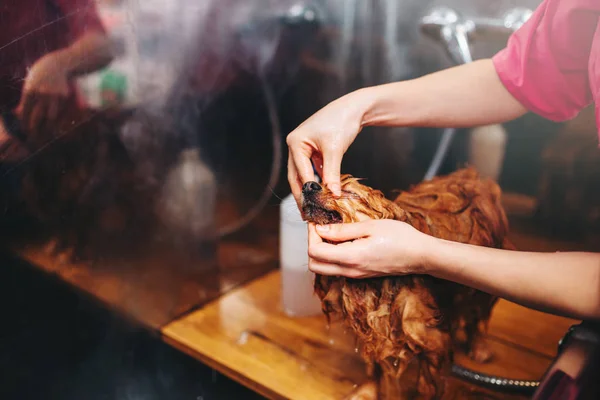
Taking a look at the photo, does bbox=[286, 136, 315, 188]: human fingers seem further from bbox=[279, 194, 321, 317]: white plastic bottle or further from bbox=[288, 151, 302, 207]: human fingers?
bbox=[279, 194, 321, 317]: white plastic bottle

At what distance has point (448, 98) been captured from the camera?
54.5 inches

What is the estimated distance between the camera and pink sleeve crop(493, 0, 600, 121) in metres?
1.10

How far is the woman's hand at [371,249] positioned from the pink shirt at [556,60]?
0.46 m

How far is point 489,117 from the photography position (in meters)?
1.40

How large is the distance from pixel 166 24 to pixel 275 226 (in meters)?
0.89

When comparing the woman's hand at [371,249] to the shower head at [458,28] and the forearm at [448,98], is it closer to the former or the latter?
the forearm at [448,98]

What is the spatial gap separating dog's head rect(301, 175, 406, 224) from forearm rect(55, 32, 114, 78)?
705 millimetres

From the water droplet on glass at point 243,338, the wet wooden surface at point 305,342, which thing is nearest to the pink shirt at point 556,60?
the wet wooden surface at point 305,342

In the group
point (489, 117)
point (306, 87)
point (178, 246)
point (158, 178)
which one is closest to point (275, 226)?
point (178, 246)

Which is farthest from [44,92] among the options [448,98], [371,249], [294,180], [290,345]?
[290,345]

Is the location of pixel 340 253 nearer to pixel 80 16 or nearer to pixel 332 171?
pixel 332 171

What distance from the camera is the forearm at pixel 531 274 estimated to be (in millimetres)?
1021

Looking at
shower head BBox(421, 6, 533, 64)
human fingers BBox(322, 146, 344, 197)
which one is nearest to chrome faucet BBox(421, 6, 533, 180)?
shower head BBox(421, 6, 533, 64)

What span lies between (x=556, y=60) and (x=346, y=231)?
59 centimetres
